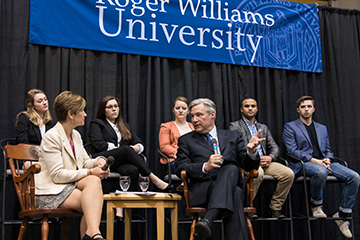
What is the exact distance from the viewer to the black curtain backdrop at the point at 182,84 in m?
4.20

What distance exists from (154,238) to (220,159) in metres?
1.90

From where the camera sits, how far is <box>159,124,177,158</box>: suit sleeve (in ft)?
13.3

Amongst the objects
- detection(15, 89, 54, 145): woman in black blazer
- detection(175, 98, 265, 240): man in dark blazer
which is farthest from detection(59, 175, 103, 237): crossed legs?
detection(15, 89, 54, 145): woman in black blazer

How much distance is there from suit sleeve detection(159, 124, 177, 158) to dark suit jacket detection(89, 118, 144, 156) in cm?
23

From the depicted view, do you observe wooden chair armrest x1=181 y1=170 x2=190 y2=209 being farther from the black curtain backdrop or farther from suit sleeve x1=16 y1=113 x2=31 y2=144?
suit sleeve x1=16 y1=113 x2=31 y2=144

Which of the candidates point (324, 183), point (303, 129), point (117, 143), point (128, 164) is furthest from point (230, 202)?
point (303, 129)

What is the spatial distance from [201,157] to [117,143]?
3.90 feet

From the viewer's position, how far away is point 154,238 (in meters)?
4.29

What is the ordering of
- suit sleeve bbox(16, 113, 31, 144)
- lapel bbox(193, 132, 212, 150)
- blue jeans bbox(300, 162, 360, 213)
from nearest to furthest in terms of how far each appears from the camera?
1. lapel bbox(193, 132, 212, 150)
2. suit sleeve bbox(16, 113, 31, 144)
3. blue jeans bbox(300, 162, 360, 213)

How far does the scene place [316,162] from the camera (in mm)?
4289

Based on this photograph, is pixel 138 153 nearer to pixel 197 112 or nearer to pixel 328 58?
pixel 197 112

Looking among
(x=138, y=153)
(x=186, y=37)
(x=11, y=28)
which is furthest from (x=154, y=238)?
(x=11, y=28)

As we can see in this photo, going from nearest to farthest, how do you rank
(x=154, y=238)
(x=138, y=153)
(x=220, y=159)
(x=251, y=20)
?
(x=220, y=159), (x=138, y=153), (x=154, y=238), (x=251, y=20)

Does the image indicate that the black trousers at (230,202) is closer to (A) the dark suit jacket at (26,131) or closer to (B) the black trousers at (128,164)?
(B) the black trousers at (128,164)
